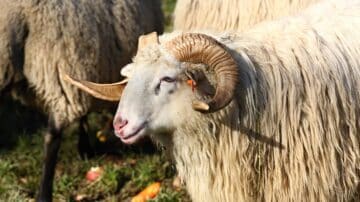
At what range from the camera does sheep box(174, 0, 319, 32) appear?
4.69 m

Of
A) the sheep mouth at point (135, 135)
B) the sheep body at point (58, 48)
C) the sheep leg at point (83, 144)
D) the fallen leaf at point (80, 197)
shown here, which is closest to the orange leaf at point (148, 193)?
the fallen leaf at point (80, 197)

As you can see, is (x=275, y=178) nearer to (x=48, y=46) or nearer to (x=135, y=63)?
(x=135, y=63)

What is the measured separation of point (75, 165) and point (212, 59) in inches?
98.5

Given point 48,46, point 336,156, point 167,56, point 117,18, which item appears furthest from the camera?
point 117,18

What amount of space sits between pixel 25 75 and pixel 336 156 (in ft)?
6.49

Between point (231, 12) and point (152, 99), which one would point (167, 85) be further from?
point (231, 12)

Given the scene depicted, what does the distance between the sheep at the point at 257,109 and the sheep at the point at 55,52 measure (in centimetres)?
126

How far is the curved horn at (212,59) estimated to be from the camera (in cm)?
321

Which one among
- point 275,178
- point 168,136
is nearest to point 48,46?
point 168,136

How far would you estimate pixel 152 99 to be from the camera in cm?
333

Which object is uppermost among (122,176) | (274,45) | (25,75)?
(274,45)

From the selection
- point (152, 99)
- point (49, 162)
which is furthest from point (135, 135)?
point (49, 162)

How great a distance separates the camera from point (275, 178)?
3562 mm

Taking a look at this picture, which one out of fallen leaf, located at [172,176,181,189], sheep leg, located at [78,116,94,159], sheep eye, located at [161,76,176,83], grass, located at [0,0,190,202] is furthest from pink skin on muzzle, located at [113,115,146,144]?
sheep leg, located at [78,116,94,159]
